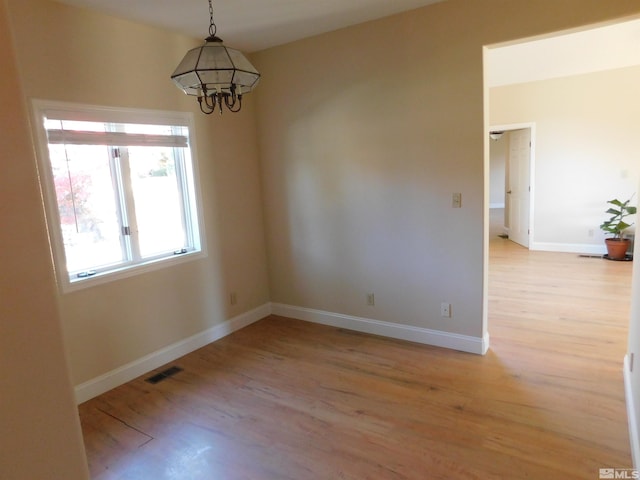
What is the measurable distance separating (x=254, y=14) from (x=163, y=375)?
2865 millimetres

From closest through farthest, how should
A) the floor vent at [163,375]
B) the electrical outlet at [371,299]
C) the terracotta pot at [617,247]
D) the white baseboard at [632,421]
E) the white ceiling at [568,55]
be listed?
the white baseboard at [632,421] < the floor vent at [163,375] < the electrical outlet at [371,299] < the white ceiling at [568,55] < the terracotta pot at [617,247]

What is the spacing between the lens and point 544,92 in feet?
21.6

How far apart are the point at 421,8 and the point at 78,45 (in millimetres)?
2475

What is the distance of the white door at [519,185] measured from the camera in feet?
23.2

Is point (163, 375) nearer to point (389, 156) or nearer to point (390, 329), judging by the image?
A: point (390, 329)

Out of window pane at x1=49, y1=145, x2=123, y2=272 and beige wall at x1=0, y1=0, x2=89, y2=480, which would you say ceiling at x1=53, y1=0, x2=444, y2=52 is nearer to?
window pane at x1=49, y1=145, x2=123, y2=272

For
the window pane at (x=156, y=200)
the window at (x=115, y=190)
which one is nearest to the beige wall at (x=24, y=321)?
the window at (x=115, y=190)

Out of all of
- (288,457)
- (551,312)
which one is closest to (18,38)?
(288,457)

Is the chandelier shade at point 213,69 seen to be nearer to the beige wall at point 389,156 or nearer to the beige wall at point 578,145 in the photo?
the beige wall at point 389,156

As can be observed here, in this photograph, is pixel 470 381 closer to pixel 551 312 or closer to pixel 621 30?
pixel 551 312

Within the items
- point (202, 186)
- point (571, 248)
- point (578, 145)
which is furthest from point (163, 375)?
point (578, 145)

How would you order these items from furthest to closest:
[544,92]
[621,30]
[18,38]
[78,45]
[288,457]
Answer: [544,92]
[621,30]
[78,45]
[18,38]
[288,457]

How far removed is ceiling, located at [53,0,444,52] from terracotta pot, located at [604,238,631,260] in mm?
4916

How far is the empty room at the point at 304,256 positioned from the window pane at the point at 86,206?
1 centimetres
